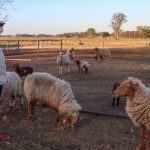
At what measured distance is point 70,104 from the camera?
9.91 metres

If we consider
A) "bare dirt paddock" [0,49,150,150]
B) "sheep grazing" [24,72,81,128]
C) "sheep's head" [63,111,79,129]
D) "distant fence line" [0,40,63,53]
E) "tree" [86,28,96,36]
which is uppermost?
"tree" [86,28,96,36]

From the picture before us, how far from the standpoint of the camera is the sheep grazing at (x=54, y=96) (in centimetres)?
985

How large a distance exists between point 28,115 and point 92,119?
5.62 ft

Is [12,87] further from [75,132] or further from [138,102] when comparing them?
[138,102]

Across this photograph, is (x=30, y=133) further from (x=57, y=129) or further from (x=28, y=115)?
(x=28, y=115)

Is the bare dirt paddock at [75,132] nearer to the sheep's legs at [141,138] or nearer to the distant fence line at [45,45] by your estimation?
the sheep's legs at [141,138]

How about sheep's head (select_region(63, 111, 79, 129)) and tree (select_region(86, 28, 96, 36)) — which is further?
tree (select_region(86, 28, 96, 36))

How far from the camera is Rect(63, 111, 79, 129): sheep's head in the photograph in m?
9.76

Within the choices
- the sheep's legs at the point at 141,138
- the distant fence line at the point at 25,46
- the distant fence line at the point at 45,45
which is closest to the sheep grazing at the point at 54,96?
the sheep's legs at the point at 141,138

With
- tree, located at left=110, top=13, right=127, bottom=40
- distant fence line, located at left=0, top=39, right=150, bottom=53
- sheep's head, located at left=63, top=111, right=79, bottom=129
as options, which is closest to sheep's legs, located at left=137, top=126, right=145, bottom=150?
sheep's head, located at left=63, top=111, right=79, bottom=129

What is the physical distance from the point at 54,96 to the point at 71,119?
0.79m

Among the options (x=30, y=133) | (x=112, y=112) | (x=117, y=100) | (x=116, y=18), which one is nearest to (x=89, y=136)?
(x=30, y=133)

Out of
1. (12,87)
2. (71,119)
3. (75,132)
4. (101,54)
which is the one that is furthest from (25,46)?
(75,132)

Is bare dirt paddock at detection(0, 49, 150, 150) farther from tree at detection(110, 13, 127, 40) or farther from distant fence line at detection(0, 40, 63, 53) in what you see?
tree at detection(110, 13, 127, 40)
